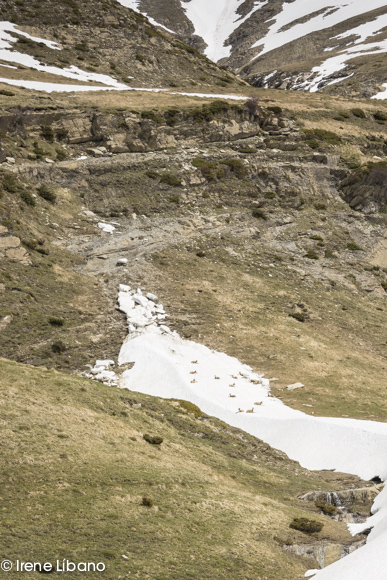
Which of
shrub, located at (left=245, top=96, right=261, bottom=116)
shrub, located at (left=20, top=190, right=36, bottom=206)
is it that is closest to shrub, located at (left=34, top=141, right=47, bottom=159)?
shrub, located at (left=20, top=190, right=36, bottom=206)

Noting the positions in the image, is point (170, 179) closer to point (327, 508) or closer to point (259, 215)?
point (259, 215)

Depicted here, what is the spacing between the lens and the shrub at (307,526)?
55.0 ft

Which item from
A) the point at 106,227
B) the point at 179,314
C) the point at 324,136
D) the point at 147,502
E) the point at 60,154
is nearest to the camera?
the point at 147,502

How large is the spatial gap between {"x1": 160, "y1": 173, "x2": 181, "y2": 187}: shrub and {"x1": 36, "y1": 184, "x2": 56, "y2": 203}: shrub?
12.1 m

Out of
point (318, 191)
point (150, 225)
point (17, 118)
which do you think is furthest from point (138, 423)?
point (318, 191)

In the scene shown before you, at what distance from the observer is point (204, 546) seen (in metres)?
14.8

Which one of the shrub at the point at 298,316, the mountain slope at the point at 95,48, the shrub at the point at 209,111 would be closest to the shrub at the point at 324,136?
A: the shrub at the point at 209,111

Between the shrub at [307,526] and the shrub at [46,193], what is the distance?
38.9 meters

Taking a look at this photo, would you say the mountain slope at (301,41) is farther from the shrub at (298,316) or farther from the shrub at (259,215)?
the shrub at (298,316)

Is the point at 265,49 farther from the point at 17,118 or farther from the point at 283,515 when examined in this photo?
the point at 283,515

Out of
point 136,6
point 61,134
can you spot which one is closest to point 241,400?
point 61,134

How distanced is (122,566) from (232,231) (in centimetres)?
4259

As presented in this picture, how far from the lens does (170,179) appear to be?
55656 millimetres

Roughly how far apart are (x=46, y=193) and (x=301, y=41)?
143 metres
